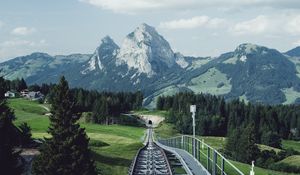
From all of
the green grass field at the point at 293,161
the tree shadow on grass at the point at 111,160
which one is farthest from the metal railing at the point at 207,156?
the green grass field at the point at 293,161

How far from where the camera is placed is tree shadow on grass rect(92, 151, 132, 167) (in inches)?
2215

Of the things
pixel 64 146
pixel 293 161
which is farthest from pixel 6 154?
pixel 293 161

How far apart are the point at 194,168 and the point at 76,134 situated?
1449 centimetres

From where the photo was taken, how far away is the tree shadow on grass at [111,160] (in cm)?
5625

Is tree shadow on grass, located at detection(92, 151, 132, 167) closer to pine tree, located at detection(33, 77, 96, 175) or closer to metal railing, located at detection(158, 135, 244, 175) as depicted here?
metal railing, located at detection(158, 135, 244, 175)

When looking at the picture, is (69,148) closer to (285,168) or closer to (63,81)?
(63,81)

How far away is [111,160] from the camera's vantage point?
57875 millimetres

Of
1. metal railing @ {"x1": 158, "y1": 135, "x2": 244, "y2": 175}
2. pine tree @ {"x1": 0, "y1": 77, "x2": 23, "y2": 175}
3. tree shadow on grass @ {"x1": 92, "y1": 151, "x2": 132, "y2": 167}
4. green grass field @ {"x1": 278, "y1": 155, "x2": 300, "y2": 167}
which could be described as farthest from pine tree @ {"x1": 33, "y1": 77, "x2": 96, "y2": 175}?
green grass field @ {"x1": 278, "y1": 155, "x2": 300, "y2": 167}

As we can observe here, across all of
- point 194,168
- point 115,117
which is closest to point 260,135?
point 115,117

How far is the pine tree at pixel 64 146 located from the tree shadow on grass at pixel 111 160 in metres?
11.1

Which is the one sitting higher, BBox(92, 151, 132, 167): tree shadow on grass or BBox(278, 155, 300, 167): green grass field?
BBox(92, 151, 132, 167): tree shadow on grass

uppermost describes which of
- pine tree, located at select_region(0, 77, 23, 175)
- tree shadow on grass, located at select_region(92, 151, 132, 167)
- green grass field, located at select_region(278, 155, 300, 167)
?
pine tree, located at select_region(0, 77, 23, 175)

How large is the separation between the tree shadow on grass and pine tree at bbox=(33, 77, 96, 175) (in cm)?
1110

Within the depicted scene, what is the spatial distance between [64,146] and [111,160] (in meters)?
15.2
